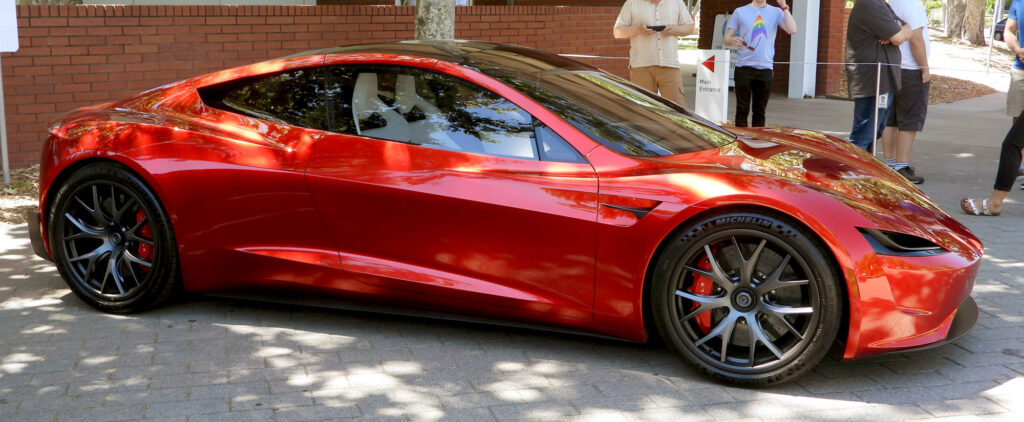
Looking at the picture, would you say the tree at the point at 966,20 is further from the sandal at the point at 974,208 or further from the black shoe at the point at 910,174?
the sandal at the point at 974,208

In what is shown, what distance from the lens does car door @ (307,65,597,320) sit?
4.54m

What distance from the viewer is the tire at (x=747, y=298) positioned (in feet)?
13.8

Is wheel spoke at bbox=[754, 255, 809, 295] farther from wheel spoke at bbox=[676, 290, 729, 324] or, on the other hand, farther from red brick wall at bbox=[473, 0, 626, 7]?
red brick wall at bbox=[473, 0, 626, 7]

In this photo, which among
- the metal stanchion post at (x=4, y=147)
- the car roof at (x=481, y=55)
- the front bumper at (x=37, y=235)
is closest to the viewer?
the car roof at (x=481, y=55)

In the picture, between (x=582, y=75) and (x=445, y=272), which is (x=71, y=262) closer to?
(x=445, y=272)

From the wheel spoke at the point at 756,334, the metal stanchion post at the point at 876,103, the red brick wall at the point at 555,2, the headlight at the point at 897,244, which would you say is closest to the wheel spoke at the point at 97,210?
the wheel spoke at the point at 756,334

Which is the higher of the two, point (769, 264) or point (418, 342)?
point (769, 264)

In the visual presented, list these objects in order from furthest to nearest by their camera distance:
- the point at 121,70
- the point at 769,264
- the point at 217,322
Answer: the point at 121,70 → the point at 217,322 → the point at 769,264

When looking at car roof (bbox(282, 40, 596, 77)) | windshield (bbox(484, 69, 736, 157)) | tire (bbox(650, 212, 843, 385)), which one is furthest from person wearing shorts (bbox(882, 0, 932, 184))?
tire (bbox(650, 212, 843, 385))

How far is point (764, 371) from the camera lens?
14.3ft

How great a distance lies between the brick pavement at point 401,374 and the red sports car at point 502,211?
184mm

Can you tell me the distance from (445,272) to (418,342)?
451 mm

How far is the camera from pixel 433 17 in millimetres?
9164

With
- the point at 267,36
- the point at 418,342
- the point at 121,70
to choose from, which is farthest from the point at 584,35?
the point at 418,342
